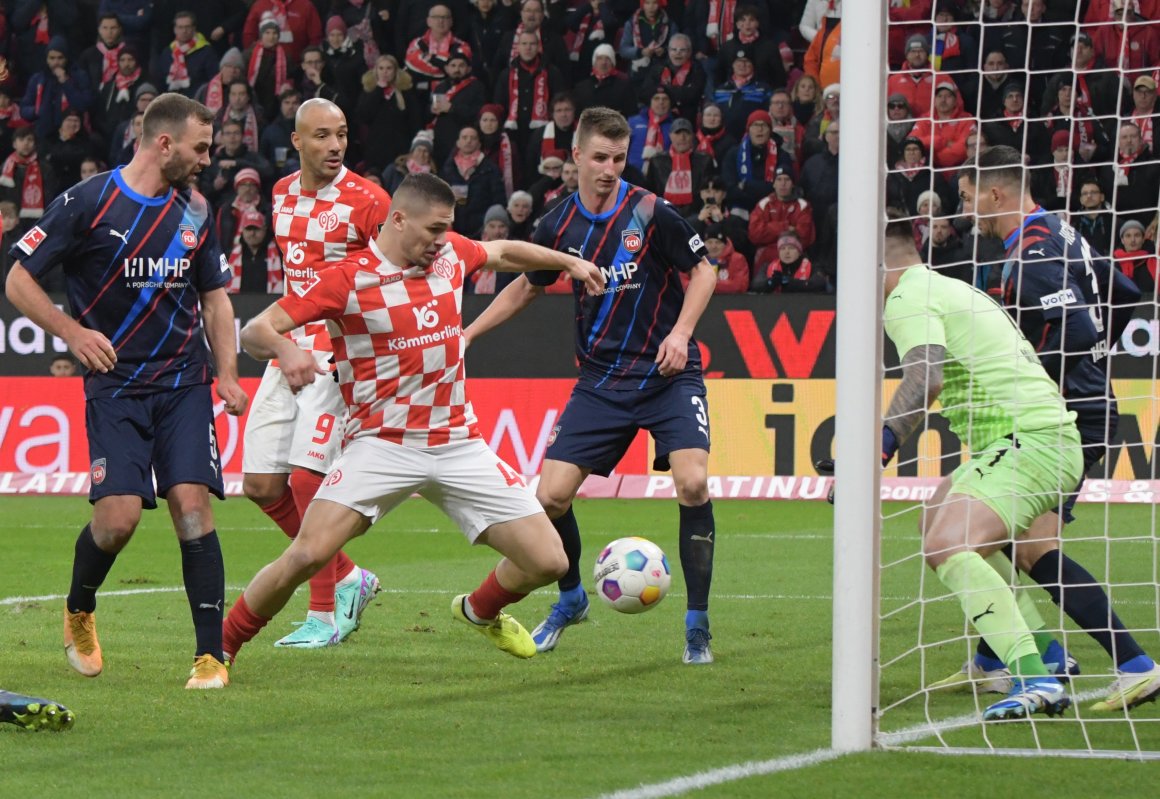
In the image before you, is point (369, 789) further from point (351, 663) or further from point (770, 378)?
point (770, 378)

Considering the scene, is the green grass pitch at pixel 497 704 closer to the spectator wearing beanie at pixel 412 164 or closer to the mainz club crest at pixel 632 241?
the mainz club crest at pixel 632 241

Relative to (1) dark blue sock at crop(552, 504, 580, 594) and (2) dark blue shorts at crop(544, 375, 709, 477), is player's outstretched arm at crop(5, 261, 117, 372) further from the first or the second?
(1) dark blue sock at crop(552, 504, 580, 594)

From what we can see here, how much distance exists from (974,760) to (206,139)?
3.67 meters

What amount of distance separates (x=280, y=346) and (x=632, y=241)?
2.20 metres

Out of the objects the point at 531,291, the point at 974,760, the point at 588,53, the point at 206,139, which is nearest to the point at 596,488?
the point at 588,53

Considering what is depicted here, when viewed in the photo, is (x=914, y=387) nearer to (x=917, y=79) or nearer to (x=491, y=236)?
(x=917, y=79)

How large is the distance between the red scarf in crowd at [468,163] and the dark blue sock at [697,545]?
1060cm

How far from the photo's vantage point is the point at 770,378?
50.3ft

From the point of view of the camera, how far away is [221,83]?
18953 millimetres

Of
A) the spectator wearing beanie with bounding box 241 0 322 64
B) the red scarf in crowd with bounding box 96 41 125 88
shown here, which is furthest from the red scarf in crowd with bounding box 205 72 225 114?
the red scarf in crowd with bounding box 96 41 125 88

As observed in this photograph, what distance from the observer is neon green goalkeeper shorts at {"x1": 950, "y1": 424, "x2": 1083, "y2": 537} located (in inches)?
231

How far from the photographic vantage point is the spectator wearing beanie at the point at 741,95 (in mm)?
17766

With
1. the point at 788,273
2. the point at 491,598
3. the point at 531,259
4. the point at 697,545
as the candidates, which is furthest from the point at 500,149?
the point at 491,598

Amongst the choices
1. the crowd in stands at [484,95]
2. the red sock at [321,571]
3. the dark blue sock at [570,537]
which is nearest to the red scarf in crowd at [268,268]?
the crowd in stands at [484,95]
